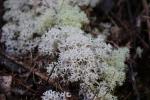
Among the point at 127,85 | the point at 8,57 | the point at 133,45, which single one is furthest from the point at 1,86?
the point at 133,45

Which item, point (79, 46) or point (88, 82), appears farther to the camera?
point (79, 46)

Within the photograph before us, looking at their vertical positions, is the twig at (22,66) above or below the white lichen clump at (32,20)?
below

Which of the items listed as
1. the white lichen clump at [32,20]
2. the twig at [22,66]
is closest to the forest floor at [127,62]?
the twig at [22,66]

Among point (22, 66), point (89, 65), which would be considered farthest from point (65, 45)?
point (22, 66)

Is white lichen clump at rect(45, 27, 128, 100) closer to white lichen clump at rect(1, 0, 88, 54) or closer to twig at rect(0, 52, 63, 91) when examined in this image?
twig at rect(0, 52, 63, 91)

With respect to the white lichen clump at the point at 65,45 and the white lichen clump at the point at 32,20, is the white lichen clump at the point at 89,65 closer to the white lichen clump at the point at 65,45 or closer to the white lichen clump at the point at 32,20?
the white lichen clump at the point at 65,45

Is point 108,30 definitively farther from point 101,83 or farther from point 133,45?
point 101,83

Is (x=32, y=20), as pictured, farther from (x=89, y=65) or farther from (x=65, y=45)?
(x=89, y=65)

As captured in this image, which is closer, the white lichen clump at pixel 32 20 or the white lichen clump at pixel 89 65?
the white lichen clump at pixel 89 65

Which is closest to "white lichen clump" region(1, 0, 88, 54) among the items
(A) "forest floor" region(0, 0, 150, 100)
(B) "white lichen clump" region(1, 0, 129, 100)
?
(B) "white lichen clump" region(1, 0, 129, 100)
